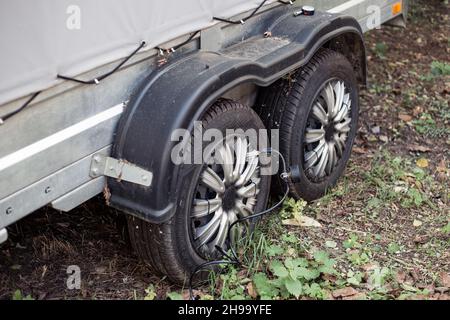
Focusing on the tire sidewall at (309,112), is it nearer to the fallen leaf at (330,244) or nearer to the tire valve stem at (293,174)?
the tire valve stem at (293,174)

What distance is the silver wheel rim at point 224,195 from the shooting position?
3.39m

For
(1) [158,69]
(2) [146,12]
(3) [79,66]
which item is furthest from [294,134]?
(3) [79,66]

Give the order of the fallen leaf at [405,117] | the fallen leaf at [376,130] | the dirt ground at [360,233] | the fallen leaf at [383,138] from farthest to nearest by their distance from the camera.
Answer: the fallen leaf at [405,117], the fallen leaf at [376,130], the fallen leaf at [383,138], the dirt ground at [360,233]

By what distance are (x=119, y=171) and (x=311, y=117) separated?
1.44 metres

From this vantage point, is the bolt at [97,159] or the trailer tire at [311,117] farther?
the trailer tire at [311,117]

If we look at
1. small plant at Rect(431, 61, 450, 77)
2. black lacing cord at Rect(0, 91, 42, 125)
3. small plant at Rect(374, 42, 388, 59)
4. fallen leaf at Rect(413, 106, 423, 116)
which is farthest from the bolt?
small plant at Rect(374, 42, 388, 59)

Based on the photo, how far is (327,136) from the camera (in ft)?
14.0

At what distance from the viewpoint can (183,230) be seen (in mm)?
3277

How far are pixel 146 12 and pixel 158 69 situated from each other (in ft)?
1.00

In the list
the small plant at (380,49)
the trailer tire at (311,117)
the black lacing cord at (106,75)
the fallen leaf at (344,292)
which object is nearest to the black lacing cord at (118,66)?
the black lacing cord at (106,75)

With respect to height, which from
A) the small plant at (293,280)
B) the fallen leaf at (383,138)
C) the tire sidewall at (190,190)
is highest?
the tire sidewall at (190,190)

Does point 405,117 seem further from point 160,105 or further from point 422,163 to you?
point 160,105

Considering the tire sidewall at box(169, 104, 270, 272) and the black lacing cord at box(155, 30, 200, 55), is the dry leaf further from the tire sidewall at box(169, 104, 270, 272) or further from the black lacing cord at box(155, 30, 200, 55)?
the black lacing cord at box(155, 30, 200, 55)

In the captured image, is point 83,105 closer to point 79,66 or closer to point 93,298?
point 79,66
